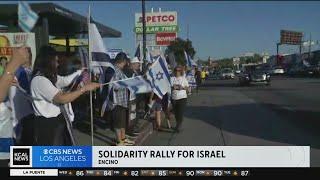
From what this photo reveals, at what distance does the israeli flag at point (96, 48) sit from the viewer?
15.6ft

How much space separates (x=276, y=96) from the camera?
8.65 m

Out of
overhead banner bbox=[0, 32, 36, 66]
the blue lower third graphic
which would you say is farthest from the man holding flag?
the blue lower third graphic

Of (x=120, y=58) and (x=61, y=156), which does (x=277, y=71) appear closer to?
(x=61, y=156)

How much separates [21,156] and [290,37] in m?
2.08

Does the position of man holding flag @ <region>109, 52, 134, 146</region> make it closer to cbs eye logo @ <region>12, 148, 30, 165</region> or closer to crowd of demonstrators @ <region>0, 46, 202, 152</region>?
crowd of demonstrators @ <region>0, 46, 202, 152</region>

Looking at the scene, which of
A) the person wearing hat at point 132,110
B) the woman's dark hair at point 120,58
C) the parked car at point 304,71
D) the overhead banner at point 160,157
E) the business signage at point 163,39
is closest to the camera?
the overhead banner at point 160,157

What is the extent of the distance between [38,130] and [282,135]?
3.63 metres

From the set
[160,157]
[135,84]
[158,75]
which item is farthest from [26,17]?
[135,84]

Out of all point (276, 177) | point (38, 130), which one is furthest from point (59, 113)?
point (276, 177)

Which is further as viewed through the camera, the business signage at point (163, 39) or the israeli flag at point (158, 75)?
the business signage at point (163, 39)

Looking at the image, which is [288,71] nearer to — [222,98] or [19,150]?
[19,150]

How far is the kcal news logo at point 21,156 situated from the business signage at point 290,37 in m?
1.96

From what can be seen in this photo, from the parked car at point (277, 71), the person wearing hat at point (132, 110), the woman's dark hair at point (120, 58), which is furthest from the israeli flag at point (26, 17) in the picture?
the person wearing hat at point (132, 110)

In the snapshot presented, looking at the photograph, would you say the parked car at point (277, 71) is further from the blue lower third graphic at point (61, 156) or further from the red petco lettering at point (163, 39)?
the red petco lettering at point (163, 39)
